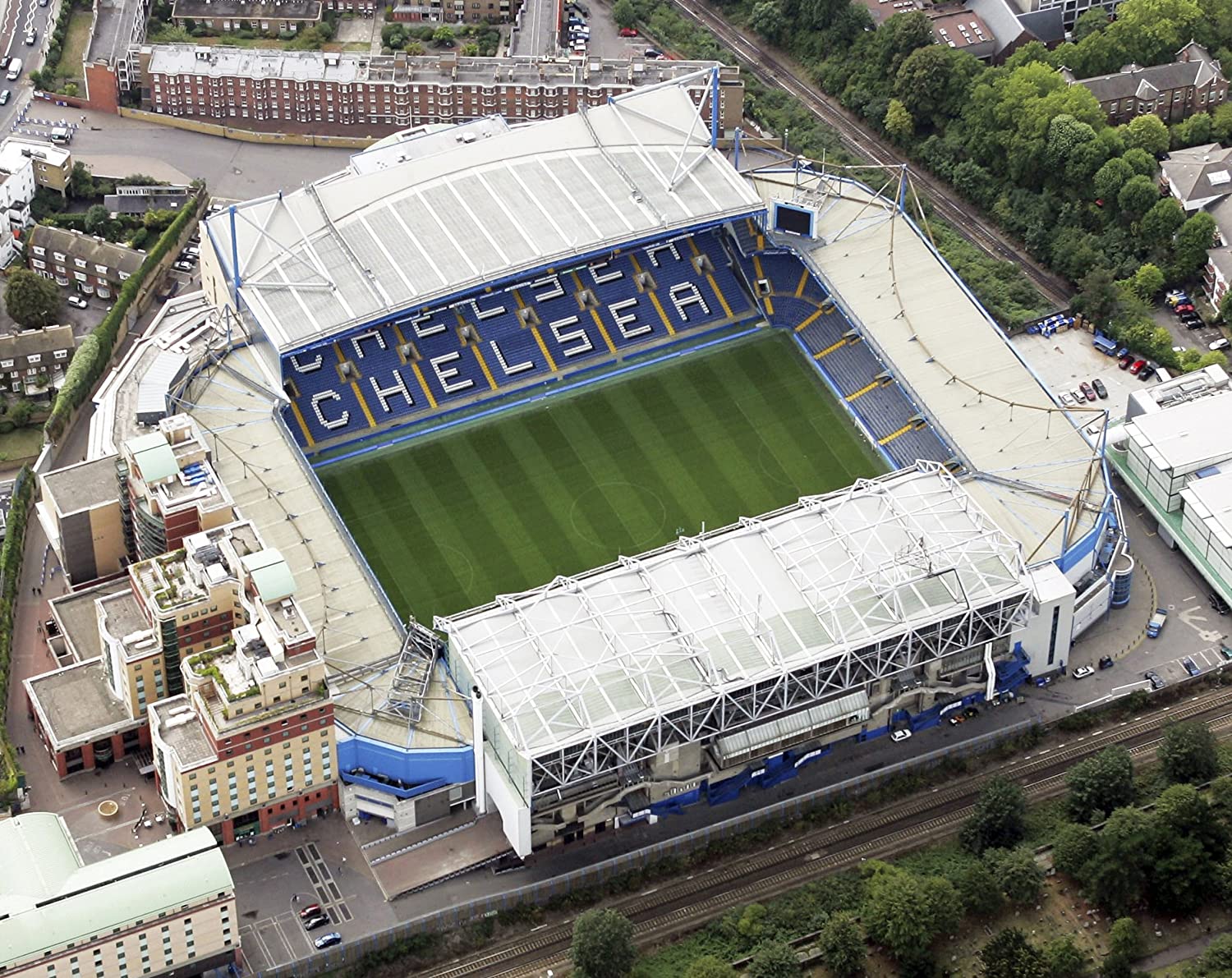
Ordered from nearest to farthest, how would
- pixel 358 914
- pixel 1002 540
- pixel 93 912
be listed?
1. pixel 93 912
2. pixel 358 914
3. pixel 1002 540

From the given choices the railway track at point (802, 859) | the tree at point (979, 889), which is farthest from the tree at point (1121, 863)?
the railway track at point (802, 859)

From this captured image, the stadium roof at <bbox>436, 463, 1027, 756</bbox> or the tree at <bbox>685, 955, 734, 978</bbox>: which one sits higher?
the stadium roof at <bbox>436, 463, 1027, 756</bbox>

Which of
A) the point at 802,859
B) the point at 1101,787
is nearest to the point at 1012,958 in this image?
the point at 1101,787

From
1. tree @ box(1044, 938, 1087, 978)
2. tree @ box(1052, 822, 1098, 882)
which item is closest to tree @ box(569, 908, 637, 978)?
tree @ box(1044, 938, 1087, 978)

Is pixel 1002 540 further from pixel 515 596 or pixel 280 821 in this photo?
pixel 280 821

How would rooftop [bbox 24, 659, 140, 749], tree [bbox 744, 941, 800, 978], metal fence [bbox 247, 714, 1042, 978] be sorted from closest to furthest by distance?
tree [bbox 744, 941, 800, 978], metal fence [bbox 247, 714, 1042, 978], rooftop [bbox 24, 659, 140, 749]

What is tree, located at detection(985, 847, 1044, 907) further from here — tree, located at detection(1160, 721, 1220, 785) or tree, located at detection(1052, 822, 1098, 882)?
tree, located at detection(1160, 721, 1220, 785)

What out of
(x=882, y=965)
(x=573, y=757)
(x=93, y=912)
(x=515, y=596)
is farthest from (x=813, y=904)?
(x=93, y=912)
